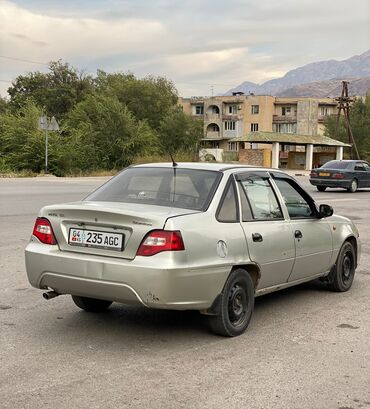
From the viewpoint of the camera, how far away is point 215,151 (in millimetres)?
67812

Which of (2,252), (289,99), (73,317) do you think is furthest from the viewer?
(289,99)

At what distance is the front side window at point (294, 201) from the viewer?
630cm

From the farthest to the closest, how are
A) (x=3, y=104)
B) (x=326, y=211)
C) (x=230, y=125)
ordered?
(x=230, y=125) → (x=3, y=104) → (x=326, y=211)

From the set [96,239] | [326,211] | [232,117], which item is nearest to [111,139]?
[326,211]

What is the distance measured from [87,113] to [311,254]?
178 ft

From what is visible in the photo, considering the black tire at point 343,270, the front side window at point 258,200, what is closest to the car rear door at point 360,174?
the black tire at point 343,270

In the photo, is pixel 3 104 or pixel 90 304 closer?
pixel 90 304

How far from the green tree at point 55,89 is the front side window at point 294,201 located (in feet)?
236

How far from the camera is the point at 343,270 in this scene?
23.8ft

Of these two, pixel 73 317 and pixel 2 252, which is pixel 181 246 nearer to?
pixel 73 317

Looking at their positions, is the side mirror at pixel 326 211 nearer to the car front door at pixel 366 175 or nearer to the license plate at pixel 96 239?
the license plate at pixel 96 239

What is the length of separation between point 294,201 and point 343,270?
1.35 metres

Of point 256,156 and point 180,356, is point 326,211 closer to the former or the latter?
point 180,356

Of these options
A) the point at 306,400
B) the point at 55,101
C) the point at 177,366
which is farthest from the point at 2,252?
the point at 55,101
